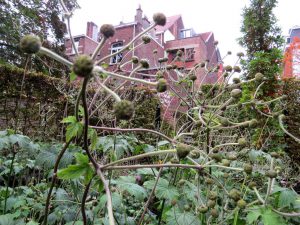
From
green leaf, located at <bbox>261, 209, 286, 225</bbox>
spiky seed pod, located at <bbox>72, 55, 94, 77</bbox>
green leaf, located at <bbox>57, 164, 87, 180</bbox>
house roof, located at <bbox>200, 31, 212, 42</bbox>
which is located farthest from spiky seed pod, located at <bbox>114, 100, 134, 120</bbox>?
house roof, located at <bbox>200, 31, 212, 42</bbox>

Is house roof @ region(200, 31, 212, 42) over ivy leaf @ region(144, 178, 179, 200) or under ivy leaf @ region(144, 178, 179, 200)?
over

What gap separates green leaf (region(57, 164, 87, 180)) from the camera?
3.46 ft

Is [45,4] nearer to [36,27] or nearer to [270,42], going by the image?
[36,27]

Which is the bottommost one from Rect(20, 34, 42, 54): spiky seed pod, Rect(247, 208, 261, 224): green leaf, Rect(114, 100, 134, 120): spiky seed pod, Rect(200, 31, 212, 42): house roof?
Rect(247, 208, 261, 224): green leaf

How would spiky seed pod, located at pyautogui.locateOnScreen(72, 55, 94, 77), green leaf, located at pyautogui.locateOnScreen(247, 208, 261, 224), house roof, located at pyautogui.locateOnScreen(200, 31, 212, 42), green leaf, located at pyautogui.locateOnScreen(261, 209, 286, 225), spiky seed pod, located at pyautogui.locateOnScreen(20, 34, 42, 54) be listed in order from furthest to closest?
house roof, located at pyautogui.locateOnScreen(200, 31, 212, 42) < green leaf, located at pyautogui.locateOnScreen(247, 208, 261, 224) < green leaf, located at pyautogui.locateOnScreen(261, 209, 286, 225) < spiky seed pod, located at pyautogui.locateOnScreen(20, 34, 42, 54) < spiky seed pod, located at pyautogui.locateOnScreen(72, 55, 94, 77)

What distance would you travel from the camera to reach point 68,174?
1.06 metres

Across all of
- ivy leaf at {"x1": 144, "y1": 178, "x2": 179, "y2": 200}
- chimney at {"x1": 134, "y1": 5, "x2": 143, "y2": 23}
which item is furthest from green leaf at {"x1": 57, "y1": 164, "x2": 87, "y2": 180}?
chimney at {"x1": 134, "y1": 5, "x2": 143, "y2": 23}

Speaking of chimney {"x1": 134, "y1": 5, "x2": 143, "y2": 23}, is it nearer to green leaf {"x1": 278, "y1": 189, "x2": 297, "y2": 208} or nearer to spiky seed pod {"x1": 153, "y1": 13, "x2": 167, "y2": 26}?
green leaf {"x1": 278, "y1": 189, "x2": 297, "y2": 208}

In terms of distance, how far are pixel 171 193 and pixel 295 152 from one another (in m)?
7.02

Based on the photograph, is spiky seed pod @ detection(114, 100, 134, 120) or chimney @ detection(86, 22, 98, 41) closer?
spiky seed pod @ detection(114, 100, 134, 120)

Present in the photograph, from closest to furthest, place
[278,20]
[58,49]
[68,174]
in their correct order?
1. [68,174]
2. [278,20]
3. [58,49]

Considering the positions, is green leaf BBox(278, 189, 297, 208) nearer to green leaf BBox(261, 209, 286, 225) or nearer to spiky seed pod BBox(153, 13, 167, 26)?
green leaf BBox(261, 209, 286, 225)

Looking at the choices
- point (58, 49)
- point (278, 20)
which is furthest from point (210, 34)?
point (278, 20)

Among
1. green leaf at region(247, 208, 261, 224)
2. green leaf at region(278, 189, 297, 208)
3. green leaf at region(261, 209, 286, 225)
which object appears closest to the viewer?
green leaf at region(261, 209, 286, 225)
